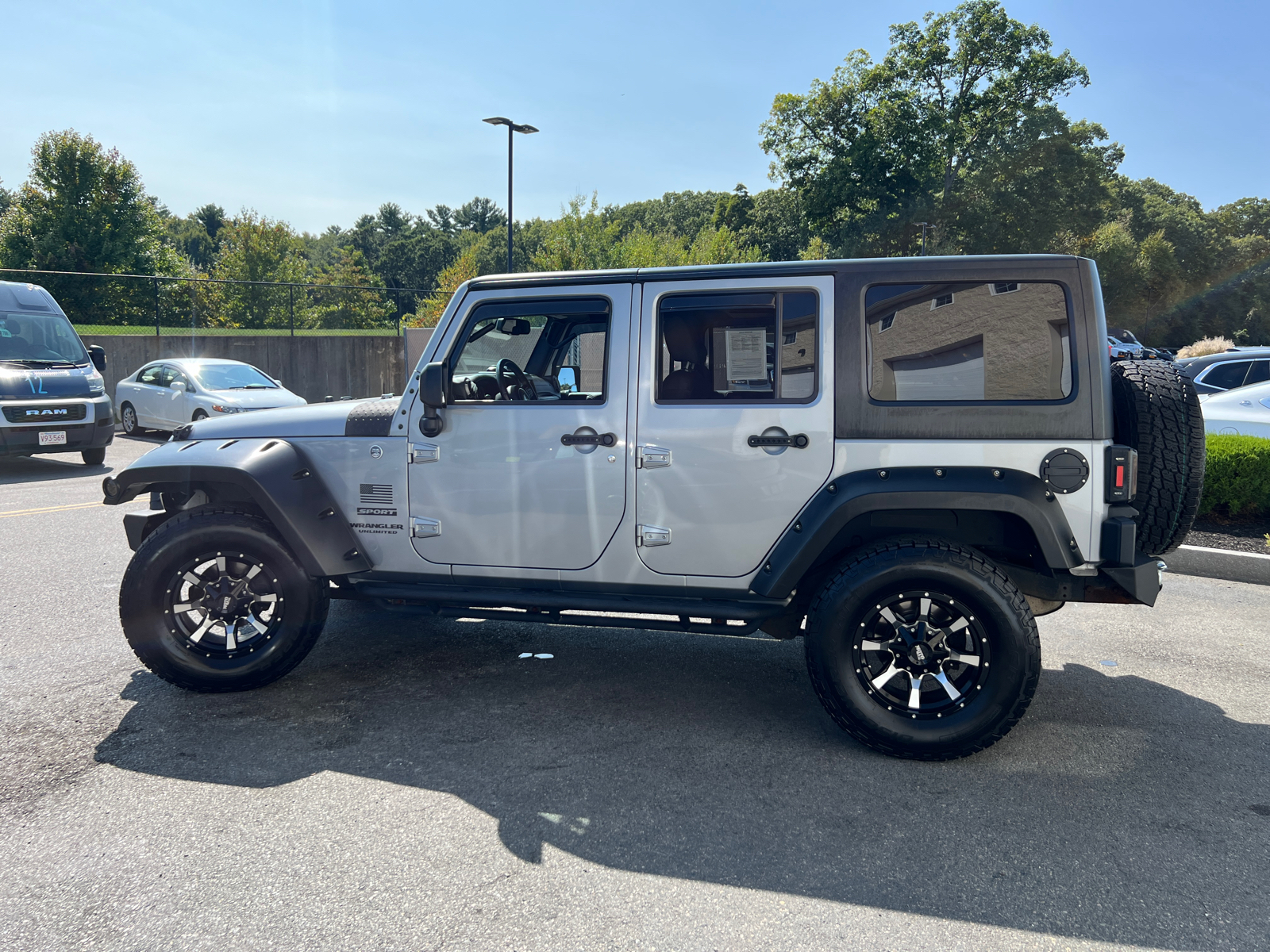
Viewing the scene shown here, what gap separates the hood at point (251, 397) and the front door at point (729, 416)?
11.8 meters

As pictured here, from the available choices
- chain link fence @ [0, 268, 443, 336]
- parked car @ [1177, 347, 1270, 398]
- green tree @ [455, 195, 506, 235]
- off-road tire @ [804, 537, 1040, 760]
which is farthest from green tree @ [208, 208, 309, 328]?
green tree @ [455, 195, 506, 235]

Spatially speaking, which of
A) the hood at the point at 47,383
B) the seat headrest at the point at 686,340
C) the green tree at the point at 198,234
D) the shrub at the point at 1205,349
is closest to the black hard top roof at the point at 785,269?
the seat headrest at the point at 686,340

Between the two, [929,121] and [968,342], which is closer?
[968,342]

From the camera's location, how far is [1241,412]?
31.0 ft

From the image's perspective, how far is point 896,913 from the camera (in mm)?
2674

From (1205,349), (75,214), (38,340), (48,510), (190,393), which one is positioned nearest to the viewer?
(48,510)

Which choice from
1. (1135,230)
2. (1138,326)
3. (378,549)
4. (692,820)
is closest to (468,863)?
(692,820)

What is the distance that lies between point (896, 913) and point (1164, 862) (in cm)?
102

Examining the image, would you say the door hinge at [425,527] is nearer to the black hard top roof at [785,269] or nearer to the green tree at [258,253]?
the black hard top roof at [785,269]

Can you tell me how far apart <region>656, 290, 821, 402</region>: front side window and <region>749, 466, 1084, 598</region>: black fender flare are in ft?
1.57

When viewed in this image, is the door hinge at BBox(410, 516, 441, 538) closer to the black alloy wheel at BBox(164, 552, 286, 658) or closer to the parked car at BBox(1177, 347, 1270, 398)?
the black alloy wheel at BBox(164, 552, 286, 658)

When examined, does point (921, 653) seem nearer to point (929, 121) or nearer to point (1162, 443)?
point (1162, 443)

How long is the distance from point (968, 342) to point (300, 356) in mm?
22328

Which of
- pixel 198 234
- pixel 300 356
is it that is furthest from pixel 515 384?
pixel 198 234
